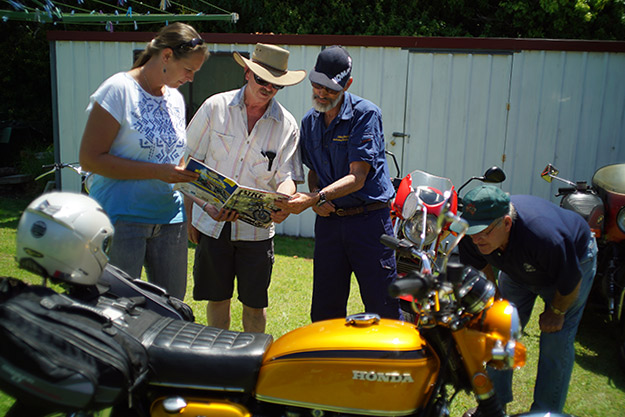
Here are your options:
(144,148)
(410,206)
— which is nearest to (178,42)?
(144,148)

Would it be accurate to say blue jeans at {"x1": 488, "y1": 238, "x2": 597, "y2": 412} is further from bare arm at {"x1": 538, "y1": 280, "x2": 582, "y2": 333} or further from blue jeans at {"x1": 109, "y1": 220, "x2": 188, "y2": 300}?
blue jeans at {"x1": 109, "y1": 220, "x2": 188, "y2": 300}

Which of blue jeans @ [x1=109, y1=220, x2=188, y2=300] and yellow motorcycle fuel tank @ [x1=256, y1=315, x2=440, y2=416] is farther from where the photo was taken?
blue jeans @ [x1=109, y1=220, x2=188, y2=300]

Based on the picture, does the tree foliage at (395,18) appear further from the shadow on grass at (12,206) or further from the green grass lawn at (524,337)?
the green grass lawn at (524,337)

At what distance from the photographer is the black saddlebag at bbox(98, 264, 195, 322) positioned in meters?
2.39

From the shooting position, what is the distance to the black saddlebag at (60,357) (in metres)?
1.77

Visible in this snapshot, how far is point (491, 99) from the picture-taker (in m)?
7.16

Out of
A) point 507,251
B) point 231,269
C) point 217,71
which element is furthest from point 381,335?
point 217,71

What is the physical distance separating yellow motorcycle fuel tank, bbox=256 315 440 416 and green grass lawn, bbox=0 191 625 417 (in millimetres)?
1514

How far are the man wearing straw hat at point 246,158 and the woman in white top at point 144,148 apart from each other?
0.28m

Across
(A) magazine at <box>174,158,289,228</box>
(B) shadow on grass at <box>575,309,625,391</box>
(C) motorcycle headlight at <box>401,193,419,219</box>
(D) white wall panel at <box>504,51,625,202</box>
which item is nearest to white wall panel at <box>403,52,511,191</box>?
(D) white wall panel at <box>504,51,625,202</box>

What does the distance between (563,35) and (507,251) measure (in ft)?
32.9

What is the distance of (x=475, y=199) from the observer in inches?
93.5

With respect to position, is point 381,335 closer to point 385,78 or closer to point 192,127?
point 192,127

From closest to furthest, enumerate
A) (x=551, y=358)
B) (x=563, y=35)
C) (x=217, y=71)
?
(x=551, y=358), (x=217, y=71), (x=563, y=35)
